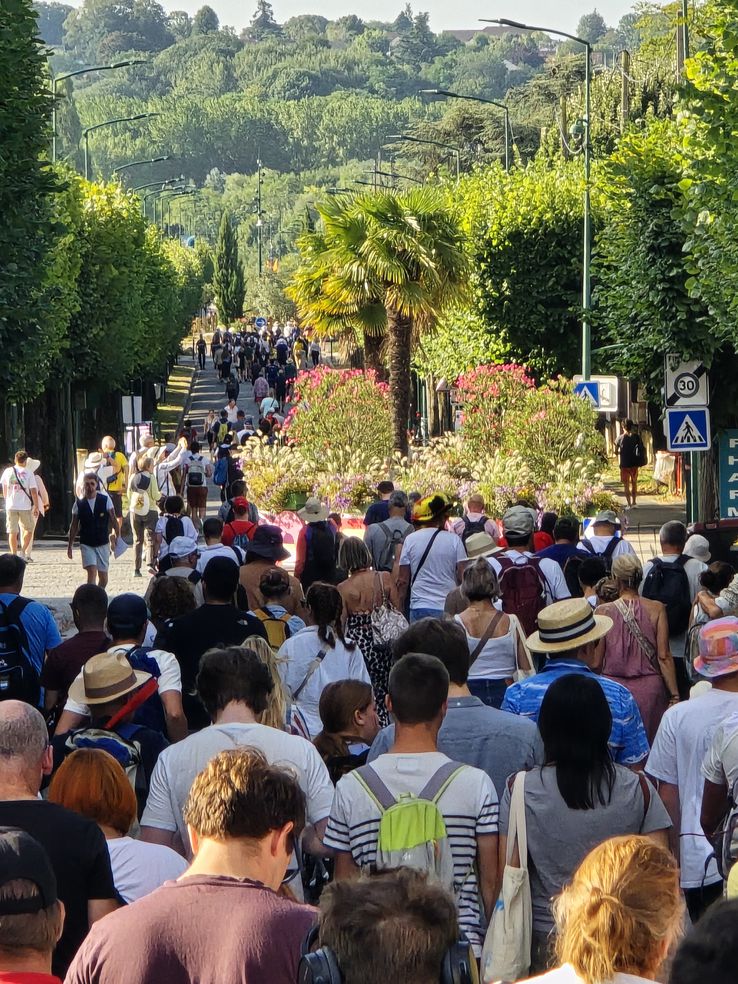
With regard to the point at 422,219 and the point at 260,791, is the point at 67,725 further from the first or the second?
the point at 422,219

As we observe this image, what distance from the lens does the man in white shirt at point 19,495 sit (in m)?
22.7

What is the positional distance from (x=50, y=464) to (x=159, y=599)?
1011 inches

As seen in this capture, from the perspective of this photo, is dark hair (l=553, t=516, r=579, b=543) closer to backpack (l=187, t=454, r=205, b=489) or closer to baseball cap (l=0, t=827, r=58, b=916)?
baseball cap (l=0, t=827, r=58, b=916)

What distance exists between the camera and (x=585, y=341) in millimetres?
31531

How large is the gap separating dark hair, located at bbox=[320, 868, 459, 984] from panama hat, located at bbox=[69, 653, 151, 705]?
10.5 ft

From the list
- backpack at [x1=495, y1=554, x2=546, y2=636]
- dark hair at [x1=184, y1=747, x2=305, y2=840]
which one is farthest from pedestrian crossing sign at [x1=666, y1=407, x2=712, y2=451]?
dark hair at [x1=184, y1=747, x2=305, y2=840]

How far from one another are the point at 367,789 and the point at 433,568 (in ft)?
22.3

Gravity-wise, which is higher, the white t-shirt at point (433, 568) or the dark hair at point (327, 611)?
the dark hair at point (327, 611)

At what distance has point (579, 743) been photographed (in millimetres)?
5277

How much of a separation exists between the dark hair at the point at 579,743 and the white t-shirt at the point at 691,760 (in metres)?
1.08

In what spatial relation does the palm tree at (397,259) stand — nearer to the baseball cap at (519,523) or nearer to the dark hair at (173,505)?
the dark hair at (173,505)

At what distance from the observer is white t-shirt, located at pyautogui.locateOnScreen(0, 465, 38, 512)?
22734mm

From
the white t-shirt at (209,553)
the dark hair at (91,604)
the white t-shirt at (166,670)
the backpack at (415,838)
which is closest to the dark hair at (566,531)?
the white t-shirt at (209,553)

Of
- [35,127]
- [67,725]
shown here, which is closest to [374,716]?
[67,725]
